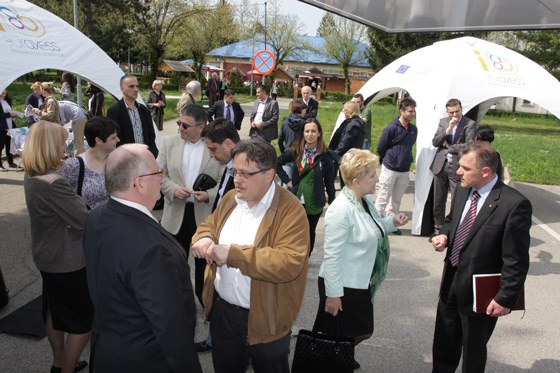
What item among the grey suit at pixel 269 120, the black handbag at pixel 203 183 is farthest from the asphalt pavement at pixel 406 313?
the grey suit at pixel 269 120

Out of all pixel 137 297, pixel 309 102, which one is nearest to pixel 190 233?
pixel 137 297

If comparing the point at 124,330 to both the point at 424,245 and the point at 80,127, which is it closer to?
the point at 424,245

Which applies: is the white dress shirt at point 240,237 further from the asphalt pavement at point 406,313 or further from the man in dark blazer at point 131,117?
the man in dark blazer at point 131,117

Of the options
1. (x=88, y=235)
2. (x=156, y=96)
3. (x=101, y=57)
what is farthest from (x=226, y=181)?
(x=156, y=96)

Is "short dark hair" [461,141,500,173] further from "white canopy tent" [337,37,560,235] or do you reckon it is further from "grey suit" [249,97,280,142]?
"grey suit" [249,97,280,142]

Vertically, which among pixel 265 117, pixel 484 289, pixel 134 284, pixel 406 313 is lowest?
pixel 406 313

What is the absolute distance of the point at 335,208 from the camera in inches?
118

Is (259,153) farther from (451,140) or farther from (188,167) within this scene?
(451,140)

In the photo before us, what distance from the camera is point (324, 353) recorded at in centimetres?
292

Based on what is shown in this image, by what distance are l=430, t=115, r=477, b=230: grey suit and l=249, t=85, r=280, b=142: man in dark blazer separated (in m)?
4.16

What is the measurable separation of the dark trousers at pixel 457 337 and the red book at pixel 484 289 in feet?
0.46

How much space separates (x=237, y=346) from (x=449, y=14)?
316cm

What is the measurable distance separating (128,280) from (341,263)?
1616 mm

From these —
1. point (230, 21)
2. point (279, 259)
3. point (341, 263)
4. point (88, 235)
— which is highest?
point (230, 21)
